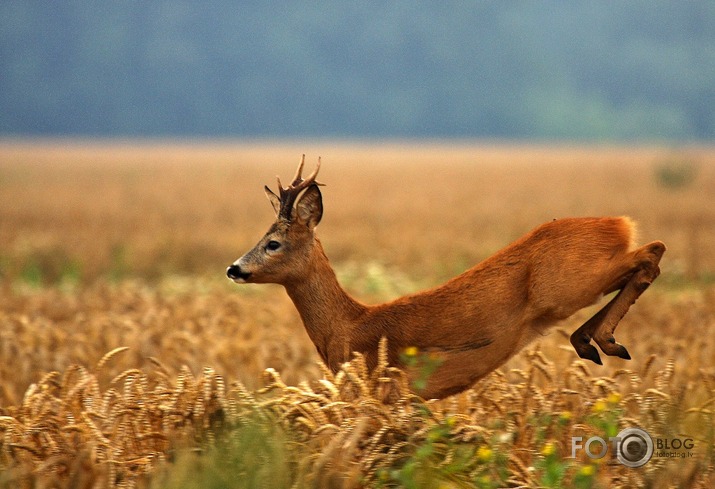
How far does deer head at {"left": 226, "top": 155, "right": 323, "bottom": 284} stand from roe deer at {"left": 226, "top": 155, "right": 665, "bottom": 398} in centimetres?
1

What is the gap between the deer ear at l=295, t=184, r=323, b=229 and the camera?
5.89 m

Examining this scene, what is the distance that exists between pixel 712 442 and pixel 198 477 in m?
2.64

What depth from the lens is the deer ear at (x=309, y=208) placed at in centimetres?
589

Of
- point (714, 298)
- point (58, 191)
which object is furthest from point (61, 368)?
point (58, 191)

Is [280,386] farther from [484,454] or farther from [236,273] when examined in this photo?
[484,454]

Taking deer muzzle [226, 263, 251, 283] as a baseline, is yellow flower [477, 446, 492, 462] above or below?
below

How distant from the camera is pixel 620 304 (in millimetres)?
5504

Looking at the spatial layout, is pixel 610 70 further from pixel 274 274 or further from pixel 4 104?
pixel 274 274

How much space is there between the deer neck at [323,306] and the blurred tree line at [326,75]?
157 meters

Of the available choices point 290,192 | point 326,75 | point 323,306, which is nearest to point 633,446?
point 323,306

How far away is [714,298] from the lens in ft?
36.7

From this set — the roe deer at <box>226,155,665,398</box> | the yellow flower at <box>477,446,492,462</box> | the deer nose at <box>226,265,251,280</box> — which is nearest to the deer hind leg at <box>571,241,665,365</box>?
the roe deer at <box>226,155,665,398</box>

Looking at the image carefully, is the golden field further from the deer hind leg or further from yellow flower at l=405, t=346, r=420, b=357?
the deer hind leg

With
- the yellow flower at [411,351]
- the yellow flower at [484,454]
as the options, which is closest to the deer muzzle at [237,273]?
the yellow flower at [411,351]
